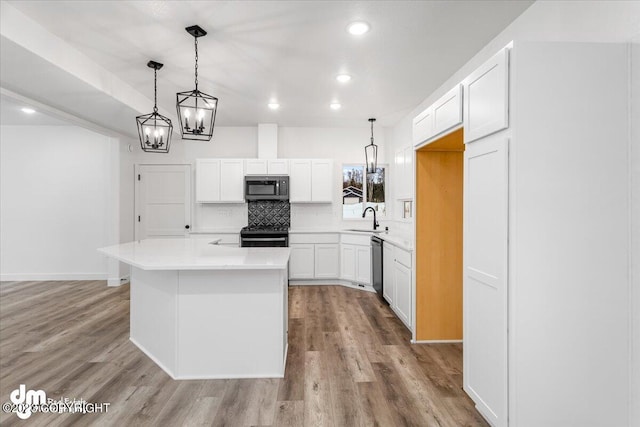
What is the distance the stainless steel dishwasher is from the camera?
5059 millimetres

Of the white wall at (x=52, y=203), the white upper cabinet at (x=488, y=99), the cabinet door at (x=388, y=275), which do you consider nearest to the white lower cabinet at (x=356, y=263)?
the cabinet door at (x=388, y=275)

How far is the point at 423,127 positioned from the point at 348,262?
3064 millimetres

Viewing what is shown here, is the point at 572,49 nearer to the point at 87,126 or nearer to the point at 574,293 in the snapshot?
the point at 574,293

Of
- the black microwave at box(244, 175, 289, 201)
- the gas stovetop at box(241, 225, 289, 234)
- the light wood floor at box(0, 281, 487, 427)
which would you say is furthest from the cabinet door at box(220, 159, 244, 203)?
the light wood floor at box(0, 281, 487, 427)

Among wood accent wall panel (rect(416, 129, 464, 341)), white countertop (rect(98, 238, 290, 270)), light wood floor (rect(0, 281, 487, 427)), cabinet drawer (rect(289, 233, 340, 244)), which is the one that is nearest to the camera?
light wood floor (rect(0, 281, 487, 427))

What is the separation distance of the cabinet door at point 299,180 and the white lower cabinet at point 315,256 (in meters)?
0.67

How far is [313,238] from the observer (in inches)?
236

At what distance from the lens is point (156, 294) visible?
118 inches

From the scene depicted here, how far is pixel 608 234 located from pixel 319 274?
450 centimetres

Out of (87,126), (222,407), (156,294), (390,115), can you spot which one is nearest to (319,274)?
(390,115)

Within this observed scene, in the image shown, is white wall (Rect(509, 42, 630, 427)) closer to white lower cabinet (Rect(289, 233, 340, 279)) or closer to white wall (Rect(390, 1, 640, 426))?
white wall (Rect(390, 1, 640, 426))

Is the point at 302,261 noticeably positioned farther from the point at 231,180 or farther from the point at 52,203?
the point at 52,203

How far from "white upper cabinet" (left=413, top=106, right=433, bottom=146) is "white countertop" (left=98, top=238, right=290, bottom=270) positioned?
63.8 inches

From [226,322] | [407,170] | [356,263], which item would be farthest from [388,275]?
[226,322]
